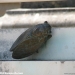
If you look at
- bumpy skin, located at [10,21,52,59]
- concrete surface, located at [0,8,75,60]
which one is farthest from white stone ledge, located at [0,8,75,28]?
bumpy skin, located at [10,21,52,59]

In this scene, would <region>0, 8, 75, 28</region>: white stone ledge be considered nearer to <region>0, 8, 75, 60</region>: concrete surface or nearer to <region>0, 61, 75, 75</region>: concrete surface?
<region>0, 8, 75, 60</region>: concrete surface

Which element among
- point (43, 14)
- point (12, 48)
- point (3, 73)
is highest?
point (43, 14)

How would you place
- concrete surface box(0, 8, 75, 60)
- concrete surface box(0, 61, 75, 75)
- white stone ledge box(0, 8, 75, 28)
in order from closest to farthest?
1. concrete surface box(0, 61, 75, 75)
2. concrete surface box(0, 8, 75, 60)
3. white stone ledge box(0, 8, 75, 28)

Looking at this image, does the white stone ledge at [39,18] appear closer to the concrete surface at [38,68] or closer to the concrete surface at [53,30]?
the concrete surface at [53,30]

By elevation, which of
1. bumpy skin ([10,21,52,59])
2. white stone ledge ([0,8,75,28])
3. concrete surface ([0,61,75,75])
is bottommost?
concrete surface ([0,61,75,75])

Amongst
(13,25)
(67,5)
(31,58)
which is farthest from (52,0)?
(31,58)

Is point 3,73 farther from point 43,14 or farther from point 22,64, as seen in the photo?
point 43,14

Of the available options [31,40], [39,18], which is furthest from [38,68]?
[39,18]

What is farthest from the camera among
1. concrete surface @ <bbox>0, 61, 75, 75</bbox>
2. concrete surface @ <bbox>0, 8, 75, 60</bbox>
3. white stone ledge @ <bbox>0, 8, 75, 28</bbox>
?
white stone ledge @ <bbox>0, 8, 75, 28</bbox>

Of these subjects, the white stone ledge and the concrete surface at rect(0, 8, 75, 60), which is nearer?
the concrete surface at rect(0, 8, 75, 60)
